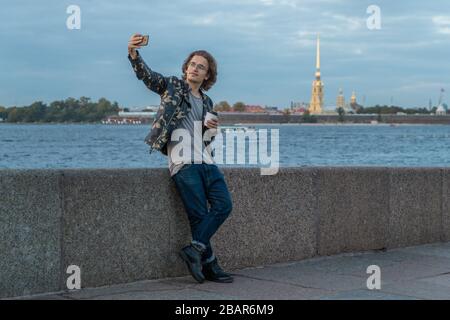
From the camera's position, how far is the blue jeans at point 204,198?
6281 mm

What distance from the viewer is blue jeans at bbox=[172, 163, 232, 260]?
6281mm

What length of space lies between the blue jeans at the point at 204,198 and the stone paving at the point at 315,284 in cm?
39

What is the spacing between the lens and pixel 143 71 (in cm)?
602

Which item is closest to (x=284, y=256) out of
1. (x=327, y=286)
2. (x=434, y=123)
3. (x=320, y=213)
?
(x=320, y=213)

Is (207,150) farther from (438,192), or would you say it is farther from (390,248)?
(438,192)

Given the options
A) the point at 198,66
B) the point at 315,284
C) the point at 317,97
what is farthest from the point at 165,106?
the point at 317,97

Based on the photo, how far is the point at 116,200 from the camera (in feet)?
20.6

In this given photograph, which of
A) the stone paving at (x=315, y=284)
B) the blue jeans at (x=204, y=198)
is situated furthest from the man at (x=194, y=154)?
the stone paving at (x=315, y=284)

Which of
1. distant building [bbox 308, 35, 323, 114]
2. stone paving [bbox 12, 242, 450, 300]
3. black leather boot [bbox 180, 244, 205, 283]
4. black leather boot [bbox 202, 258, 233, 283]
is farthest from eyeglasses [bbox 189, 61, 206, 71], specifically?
distant building [bbox 308, 35, 323, 114]

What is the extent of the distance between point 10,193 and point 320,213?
313 cm

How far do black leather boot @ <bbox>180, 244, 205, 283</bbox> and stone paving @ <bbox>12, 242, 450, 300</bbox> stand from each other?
0.24 ft

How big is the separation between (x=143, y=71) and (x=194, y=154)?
28.2 inches

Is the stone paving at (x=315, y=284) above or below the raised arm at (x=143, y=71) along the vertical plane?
below

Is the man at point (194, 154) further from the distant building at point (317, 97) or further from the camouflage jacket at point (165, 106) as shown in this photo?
the distant building at point (317, 97)
